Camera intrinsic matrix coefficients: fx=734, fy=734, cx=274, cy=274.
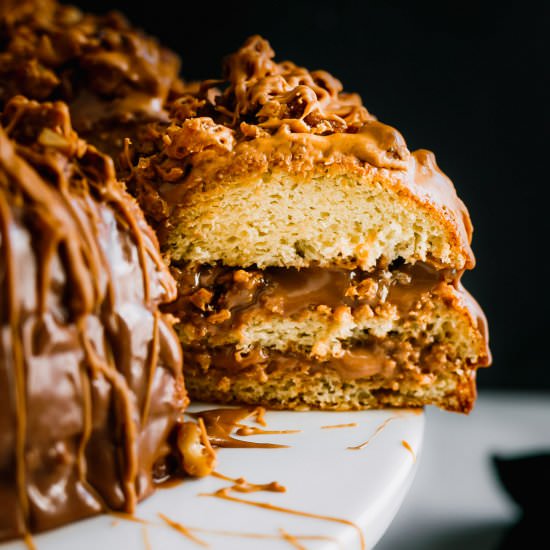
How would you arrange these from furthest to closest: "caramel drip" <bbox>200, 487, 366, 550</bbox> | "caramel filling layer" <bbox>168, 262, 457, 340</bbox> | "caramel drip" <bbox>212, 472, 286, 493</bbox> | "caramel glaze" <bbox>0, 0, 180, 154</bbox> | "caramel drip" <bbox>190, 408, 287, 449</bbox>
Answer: "caramel glaze" <bbox>0, 0, 180, 154</bbox> → "caramel filling layer" <bbox>168, 262, 457, 340</bbox> → "caramel drip" <bbox>190, 408, 287, 449</bbox> → "caramel drip" <bbox>212, 472, 286, 493</bbox> → "caramel drip" <bbox>200, 487, 366, 550</bbox>

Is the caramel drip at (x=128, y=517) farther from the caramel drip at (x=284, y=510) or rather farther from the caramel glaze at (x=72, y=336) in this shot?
the caramel drip at (x=284, y=510)

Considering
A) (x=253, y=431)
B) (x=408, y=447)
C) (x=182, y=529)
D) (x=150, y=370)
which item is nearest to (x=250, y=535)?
(x=182, y=529)

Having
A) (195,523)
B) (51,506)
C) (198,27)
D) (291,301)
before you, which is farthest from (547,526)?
(198,27)

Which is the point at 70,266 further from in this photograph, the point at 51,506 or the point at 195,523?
the point at 195,523

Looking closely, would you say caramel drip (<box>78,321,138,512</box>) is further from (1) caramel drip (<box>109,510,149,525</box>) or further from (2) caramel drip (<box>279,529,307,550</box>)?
(2) caramel drip (<box>279,529,307,550</box>)

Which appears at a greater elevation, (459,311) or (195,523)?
(459,311)

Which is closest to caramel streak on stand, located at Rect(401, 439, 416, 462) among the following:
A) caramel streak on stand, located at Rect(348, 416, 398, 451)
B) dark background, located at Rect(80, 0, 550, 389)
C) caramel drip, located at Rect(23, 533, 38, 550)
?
caramel streak on stand, located at Rect(348, 416, 398, 451)
